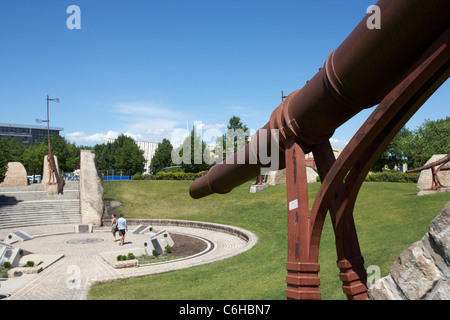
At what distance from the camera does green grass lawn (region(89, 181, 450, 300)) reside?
8.84m

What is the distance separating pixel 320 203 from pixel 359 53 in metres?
1.74

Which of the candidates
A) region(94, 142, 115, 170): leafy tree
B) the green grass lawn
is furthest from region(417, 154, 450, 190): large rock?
region(94, 142, 115, 170): leafy tree

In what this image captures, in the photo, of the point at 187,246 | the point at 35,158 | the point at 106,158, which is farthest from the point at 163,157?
the point at 187,246

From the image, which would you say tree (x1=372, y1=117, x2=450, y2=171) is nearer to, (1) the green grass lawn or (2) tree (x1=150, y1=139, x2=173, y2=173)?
(1) the green grass lawn

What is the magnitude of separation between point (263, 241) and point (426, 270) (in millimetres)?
12877

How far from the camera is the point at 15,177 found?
38.9 metres

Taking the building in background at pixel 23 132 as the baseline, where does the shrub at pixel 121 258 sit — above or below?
below

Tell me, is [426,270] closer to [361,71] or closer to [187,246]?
[361,71]

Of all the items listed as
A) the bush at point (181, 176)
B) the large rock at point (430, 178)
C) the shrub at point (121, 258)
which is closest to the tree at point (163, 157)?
the bush at point (181, 176)

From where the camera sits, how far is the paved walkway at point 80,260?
1039cm

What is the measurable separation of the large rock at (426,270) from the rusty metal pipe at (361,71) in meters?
1.41

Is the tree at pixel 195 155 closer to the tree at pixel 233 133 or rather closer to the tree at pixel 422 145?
the tree at pixel 233 133

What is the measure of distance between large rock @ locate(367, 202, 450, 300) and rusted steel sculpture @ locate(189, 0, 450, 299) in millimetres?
833
